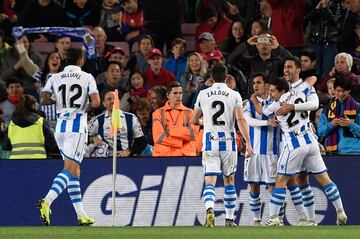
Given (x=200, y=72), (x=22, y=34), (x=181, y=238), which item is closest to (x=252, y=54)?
(x=200, y=72)

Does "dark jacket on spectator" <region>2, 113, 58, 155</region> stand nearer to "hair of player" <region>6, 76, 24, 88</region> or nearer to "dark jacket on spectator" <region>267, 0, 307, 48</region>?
"hair of player" <region>6, 76, 24, 88</region>

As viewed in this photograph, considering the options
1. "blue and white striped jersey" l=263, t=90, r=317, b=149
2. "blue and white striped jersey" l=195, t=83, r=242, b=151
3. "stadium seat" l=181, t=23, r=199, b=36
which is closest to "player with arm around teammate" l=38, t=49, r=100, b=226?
"blue and white striped jersey" l=195, t=83, r=242, b=151

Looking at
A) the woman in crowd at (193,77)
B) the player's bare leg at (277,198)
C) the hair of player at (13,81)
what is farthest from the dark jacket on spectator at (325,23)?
the hair of player at (13,81)

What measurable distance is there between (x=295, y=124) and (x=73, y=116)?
323 cm

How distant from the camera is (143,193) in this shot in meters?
20.6

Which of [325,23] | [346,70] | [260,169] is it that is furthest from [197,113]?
[325,23]

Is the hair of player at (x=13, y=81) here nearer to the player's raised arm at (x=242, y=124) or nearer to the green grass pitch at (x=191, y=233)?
the player's raised arm at (x=242, y=124)

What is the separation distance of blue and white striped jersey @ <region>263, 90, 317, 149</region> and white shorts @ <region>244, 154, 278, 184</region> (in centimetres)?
77

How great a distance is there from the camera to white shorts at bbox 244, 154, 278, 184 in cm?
1961

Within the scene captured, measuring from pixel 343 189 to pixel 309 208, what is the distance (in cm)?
101

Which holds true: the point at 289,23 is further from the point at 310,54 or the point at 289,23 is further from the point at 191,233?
the point at 191,233

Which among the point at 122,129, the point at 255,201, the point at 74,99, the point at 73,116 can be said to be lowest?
the point at 255,201

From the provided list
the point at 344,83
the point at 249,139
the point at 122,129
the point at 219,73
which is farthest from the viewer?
the point at 122,129

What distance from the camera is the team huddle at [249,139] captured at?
736 inches
